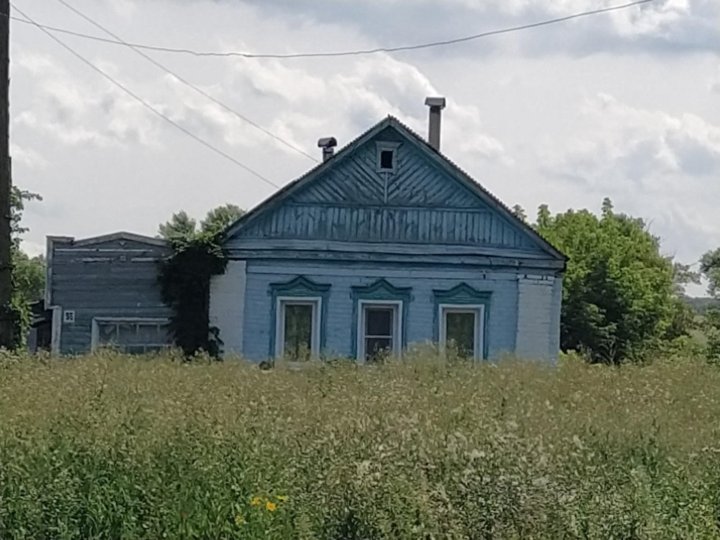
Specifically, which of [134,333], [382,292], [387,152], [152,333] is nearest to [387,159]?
[387,152]

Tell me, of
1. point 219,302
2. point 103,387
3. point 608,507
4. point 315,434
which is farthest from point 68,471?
point 219,302

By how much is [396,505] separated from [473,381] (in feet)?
19.7

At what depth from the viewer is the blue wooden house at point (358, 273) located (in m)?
21.5

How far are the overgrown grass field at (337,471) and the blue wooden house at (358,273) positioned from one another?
13186mm

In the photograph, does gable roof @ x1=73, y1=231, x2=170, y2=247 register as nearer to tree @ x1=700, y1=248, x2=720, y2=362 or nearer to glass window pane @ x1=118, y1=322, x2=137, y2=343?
glass window pane @ x1=118, y1=322, x2=137, y2=343

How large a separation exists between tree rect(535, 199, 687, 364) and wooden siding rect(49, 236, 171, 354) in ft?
51.3

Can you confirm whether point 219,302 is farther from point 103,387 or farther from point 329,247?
point 103,387

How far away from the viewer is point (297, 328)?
71.8ft

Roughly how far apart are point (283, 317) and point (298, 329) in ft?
1.26

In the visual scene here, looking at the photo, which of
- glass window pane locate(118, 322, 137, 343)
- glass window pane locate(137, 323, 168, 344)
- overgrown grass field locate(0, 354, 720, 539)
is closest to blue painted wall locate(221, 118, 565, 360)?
glass window pane locate(137, 323, 168, 344)

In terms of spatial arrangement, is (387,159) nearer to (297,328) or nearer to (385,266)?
(385,266)

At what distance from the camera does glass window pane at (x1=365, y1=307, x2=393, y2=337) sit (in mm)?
21938

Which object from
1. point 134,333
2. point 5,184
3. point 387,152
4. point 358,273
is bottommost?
point 134,333

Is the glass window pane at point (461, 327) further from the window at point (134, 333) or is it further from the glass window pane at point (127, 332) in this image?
the glass window pane at point (127, 332)
